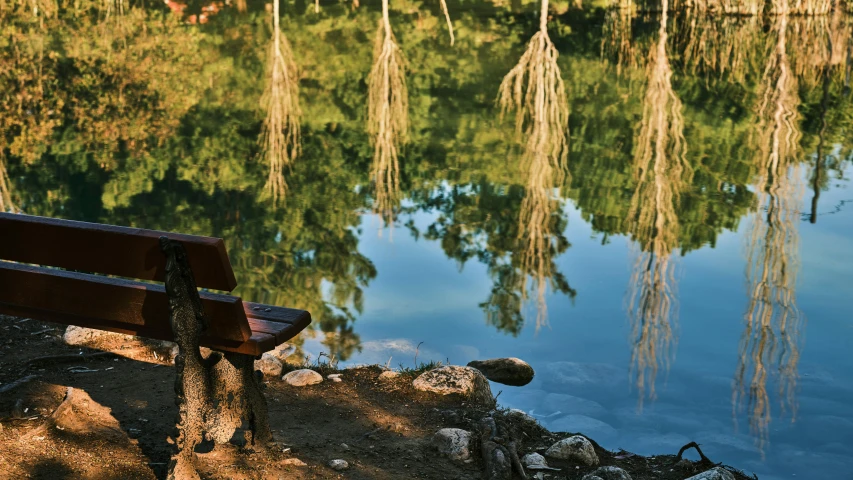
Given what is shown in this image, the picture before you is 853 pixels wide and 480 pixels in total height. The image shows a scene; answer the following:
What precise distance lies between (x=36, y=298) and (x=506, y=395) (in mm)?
3072

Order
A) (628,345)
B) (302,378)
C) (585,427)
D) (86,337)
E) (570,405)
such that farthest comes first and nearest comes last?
1. (628,345)
2. (570,405)
3. (585,427)
4. (86,337)
5. (302,378)

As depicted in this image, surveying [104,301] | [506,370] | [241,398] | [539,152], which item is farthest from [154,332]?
[539,152]

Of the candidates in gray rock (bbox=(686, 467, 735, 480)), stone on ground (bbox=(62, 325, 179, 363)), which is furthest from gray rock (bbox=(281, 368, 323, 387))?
gray rock (bbox=(686, 467, 735, 480))

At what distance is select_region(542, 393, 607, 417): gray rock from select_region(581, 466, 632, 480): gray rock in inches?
60.0

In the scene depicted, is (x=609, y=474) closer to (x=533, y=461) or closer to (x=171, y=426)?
(x=533, y=461)

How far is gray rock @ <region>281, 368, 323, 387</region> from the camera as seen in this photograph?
18.3 feet

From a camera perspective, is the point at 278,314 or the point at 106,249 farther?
the point at 278,314

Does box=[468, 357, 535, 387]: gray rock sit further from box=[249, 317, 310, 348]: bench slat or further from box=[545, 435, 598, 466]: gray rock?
box=[249, 317, 310, 348]: bench slat

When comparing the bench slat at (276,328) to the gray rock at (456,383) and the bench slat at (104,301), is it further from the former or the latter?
the gray rock at (456,383)

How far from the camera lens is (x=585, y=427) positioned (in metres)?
A: 6.06

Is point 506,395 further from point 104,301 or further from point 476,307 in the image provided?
point 104,301

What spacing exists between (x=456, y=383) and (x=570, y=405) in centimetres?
120

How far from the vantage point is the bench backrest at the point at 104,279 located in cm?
384

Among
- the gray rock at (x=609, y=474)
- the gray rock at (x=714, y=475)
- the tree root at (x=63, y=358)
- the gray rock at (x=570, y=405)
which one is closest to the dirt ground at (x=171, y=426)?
the tree root at (x=63, y=358)
